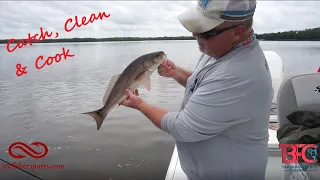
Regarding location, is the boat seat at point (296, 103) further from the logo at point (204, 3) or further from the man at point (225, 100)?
the logo at point (204, 3)

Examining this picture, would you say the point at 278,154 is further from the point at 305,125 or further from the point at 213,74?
the point at 213,74

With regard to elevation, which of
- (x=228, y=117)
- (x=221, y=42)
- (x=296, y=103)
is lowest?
(x=296, y=103)

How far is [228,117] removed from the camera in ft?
5.29

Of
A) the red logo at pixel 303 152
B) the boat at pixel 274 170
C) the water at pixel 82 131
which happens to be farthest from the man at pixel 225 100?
the water at pixel 82 131

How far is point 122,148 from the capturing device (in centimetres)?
714

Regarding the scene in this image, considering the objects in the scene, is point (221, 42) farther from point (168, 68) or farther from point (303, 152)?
point (303, 152)

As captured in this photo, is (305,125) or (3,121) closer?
(305,125)

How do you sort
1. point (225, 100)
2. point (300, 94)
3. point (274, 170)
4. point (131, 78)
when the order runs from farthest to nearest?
point (274, 170) < point (300, 94) < point (131, 78) < point (225, 100)

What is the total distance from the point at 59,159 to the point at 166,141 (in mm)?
2527

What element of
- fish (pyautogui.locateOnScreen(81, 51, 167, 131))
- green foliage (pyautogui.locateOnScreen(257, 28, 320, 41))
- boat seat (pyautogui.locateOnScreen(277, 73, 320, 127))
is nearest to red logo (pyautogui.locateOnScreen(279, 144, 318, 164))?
boat seat (pyautogui.locateOnScreen(277, 73, 320, 127))

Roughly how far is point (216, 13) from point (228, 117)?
562mm

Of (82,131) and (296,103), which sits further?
(82,131)

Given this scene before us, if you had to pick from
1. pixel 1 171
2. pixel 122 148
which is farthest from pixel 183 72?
pixel 122 148

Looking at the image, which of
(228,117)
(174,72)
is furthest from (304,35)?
(228,117)
